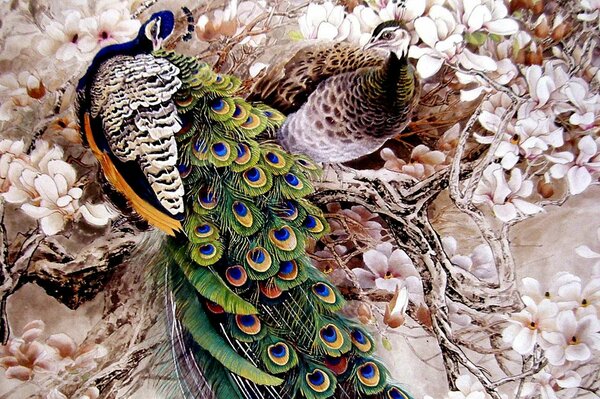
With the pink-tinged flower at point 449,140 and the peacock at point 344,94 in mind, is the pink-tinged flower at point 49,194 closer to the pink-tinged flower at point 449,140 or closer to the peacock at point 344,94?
the peacock at point 344,94

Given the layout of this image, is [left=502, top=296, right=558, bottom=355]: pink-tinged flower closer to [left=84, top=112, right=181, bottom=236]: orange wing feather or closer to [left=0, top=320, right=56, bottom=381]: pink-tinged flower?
[left=84, top=112, right=181, bottom=236]: orange wing feather

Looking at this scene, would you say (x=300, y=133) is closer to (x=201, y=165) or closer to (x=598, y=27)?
(x=201, y=165)

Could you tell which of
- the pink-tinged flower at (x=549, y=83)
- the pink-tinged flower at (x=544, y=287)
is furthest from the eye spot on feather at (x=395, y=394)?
the pink-tinged flower at (x=549, y=83)

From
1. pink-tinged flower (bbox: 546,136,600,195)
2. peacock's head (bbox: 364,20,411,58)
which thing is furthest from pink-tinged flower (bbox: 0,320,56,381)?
pink-tinged flower (bbox: 546,136,600,195)

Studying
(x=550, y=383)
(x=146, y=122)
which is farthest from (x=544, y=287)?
(x=146, y=122)

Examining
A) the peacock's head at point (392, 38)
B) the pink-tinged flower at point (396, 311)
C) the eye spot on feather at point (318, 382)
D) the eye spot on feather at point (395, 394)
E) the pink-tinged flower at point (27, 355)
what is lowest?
the pink-tinged flower at point (27, 355)
